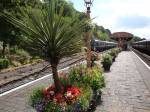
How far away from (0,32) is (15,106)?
13.7 metres

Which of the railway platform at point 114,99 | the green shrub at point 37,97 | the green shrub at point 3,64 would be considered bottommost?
the railway platform at point 114,99

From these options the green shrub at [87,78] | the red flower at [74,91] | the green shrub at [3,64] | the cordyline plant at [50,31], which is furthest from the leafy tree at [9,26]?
the red flower at [74,91]

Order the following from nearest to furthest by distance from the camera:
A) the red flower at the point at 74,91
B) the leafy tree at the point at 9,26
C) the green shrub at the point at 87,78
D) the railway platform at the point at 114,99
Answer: the red flower at the point at 74,91 → the green shrub at the point at 87,78 → the railway platform at the point at 114,99 → the leafy tree at the point at 9,26

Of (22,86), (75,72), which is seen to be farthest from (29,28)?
(22,86)

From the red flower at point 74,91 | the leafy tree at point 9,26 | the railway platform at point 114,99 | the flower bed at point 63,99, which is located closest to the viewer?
the flower bed at point 63,99

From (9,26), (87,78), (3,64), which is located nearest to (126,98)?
(87,78)

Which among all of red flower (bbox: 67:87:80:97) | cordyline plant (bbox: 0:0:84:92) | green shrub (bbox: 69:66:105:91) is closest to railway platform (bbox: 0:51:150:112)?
green shrub (bbox: 69:66:105:91)

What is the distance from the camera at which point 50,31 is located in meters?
6.12

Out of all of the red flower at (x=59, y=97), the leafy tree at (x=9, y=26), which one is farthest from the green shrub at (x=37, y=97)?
the leafy tree at (x=9, y=26)

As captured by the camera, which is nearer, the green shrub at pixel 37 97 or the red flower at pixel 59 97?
the red flower at pixel 59 97

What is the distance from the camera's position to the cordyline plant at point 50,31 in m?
6.07

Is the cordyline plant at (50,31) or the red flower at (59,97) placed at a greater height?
the cordyline plant at (50,31)

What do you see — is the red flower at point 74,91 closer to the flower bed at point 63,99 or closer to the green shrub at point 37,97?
the flower bed at point 63,99

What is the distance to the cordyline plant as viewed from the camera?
6074 millimetres
